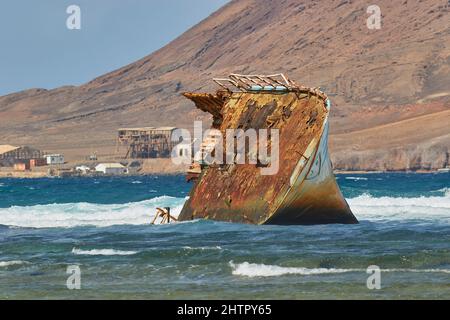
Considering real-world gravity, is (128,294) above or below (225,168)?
below

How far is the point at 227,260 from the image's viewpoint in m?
29.8

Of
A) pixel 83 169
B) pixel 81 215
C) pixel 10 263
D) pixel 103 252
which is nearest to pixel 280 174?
pixel 103 252

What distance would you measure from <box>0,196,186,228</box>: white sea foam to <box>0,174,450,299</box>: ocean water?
198 centimetres

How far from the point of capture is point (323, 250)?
103 ft

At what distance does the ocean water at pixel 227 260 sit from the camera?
24.6m

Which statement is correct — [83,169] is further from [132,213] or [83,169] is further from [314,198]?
[314,198]

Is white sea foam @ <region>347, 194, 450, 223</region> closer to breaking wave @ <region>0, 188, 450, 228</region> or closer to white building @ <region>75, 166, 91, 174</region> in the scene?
breaking wave @ <region>0, 188, 450, 228</region>

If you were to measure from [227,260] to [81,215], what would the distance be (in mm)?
26771

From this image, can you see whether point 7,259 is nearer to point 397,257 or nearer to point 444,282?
point 397,257

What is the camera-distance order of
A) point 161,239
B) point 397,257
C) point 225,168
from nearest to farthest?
point 397,257 < point 161,239 < point 225,168

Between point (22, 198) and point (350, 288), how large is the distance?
63057mm

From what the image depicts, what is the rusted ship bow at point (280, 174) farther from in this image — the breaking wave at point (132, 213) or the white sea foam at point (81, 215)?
the white sea foam at point (81, 215)

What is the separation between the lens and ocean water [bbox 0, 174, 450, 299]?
2464cm
